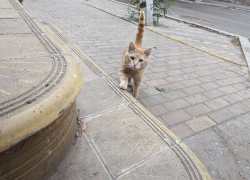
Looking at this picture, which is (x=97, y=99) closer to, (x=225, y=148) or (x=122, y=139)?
(x=122, y=139)

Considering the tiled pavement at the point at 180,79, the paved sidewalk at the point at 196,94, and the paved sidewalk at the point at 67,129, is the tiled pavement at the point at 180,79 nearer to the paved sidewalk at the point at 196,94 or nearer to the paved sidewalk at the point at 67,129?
the paved sidewalk at the point at 196,94

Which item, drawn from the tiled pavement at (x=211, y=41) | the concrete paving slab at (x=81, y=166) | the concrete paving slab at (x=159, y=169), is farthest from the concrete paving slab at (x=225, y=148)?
the tiled pavement at (x=211, y=41)

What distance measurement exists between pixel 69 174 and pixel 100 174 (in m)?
0.26

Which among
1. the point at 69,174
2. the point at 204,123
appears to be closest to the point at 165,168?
the point at 69,174

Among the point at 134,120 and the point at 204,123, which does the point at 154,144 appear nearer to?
the point at 134,120

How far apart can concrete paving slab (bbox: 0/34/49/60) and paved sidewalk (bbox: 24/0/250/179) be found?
164cm

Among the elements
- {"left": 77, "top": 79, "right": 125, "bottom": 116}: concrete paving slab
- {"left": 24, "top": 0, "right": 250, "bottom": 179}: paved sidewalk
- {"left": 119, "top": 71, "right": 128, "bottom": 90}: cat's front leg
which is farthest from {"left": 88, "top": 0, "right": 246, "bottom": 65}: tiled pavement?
{"left": 77, "top": 79, "right": 125, "bottom": 116}: concrete paving slab

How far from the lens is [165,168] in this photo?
157 cm

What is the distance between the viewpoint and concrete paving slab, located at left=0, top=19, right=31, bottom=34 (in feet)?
7.36

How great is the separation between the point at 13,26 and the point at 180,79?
307 cm

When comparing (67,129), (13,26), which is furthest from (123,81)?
(13,26)

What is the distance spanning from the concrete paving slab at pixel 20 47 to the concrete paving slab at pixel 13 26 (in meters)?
0.21

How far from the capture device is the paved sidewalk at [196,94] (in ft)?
6.89

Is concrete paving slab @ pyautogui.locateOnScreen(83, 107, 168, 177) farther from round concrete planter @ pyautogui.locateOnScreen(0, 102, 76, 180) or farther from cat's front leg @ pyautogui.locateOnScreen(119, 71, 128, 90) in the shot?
cat's front leg @ pyautogui.locateOnScreen(119, 71, 128, 90)
